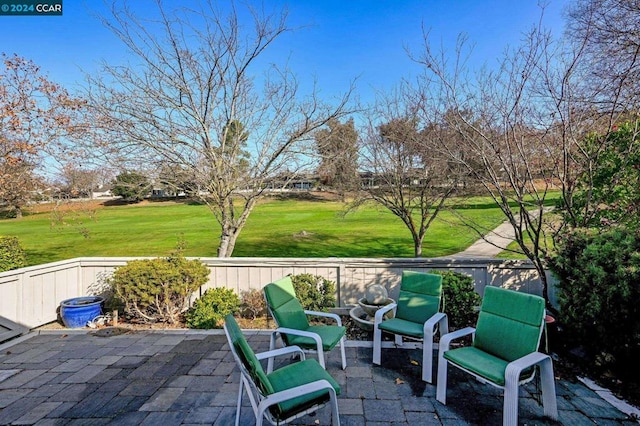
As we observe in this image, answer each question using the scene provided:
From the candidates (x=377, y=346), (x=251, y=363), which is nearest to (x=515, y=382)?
(x=377, y=346)

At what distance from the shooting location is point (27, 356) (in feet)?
12.2

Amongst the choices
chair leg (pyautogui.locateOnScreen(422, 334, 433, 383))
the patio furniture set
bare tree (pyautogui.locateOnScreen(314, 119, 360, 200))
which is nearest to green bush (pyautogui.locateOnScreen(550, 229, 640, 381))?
the patio furniture set

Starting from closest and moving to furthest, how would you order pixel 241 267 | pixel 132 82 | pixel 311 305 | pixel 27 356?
pixel 27 356
pixel 311 305
pixel 241 267
pixel 132 82

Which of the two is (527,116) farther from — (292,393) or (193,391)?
(193,391)

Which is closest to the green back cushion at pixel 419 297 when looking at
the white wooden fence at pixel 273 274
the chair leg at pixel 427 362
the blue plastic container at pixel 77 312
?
the chair leg at pixel 427 362

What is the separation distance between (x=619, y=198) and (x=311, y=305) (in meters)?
4.58

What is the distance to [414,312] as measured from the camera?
144 inches

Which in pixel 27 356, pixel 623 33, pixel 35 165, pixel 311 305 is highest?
pixel 623 33

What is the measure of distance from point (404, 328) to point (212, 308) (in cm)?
285

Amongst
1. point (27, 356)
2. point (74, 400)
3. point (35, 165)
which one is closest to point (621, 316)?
point (74, 400)

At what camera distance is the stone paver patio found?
2.51 meters

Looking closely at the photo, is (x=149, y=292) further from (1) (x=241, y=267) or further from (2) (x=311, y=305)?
(2) (x=311, y=305)

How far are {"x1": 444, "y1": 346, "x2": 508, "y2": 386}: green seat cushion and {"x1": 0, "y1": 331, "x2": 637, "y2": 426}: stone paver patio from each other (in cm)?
39

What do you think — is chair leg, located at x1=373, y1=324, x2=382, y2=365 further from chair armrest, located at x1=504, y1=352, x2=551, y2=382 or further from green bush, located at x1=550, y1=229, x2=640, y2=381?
green bush, located at x1=550, y1=229, x2=640, y2=381
